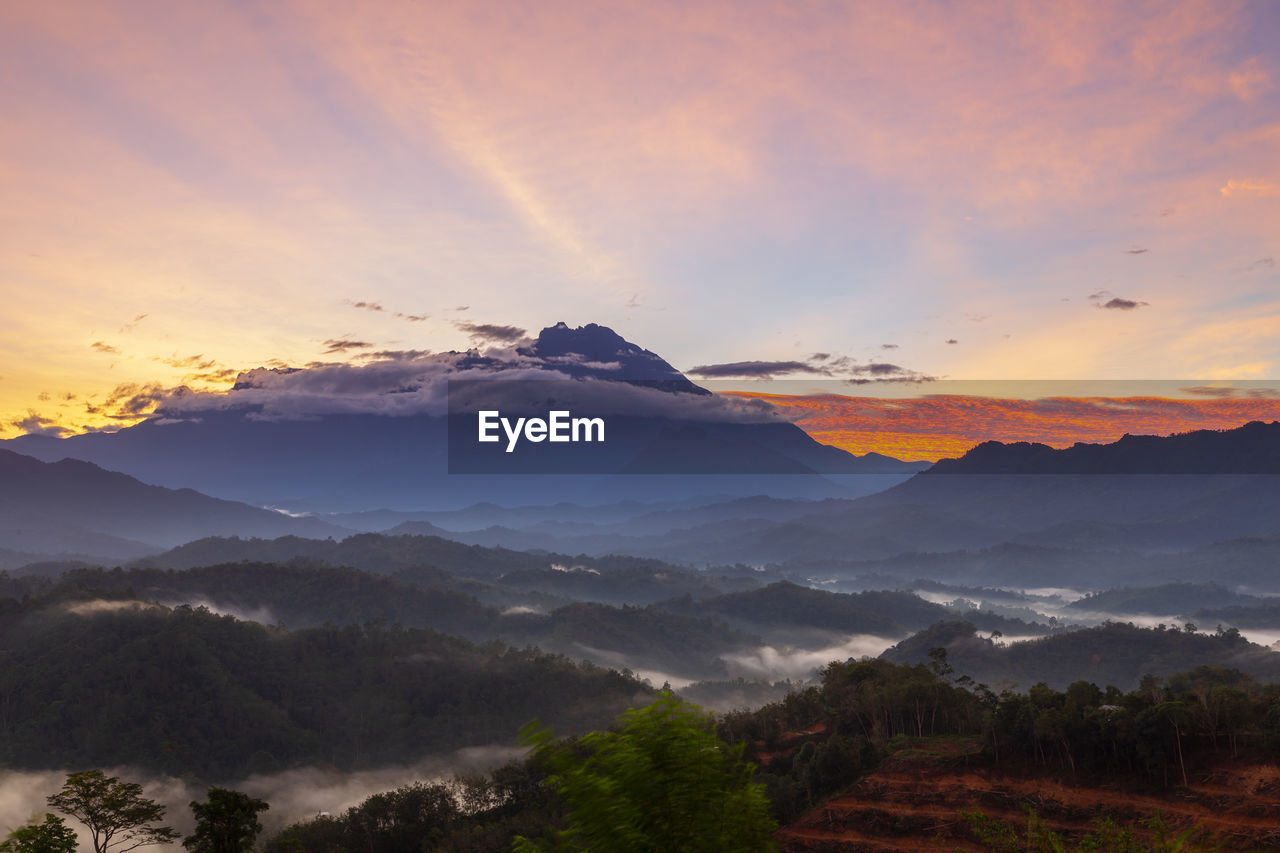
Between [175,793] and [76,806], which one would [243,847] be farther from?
[175,793]

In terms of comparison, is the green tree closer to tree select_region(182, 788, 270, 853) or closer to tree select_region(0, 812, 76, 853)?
tree select_region(0, 812, 76, 853)

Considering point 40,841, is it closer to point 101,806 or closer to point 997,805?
point 101,806

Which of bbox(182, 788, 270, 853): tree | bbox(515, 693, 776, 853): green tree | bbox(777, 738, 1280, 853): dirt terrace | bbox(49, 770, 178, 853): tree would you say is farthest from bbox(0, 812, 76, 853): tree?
bbox(515, 693, 776, 853): green tree

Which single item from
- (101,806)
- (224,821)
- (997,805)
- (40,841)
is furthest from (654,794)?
(101,806)

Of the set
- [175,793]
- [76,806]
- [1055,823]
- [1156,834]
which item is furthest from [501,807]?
[175,793]

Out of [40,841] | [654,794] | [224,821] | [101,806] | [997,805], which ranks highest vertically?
[654,794]
